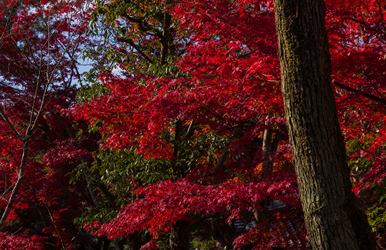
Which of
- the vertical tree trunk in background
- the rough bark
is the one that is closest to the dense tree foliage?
the rough bark

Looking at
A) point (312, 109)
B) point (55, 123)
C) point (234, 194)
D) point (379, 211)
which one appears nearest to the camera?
point (312, 109)

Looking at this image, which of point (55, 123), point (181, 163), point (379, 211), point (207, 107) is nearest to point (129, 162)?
point (181, 163)

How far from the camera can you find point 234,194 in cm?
409

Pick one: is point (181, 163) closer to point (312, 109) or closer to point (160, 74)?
point (160, 74)

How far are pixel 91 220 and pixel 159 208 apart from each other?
4081mm

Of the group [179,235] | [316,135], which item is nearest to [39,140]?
[179,235]

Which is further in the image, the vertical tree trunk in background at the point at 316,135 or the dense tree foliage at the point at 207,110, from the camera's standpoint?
the dense tree foliage at the point at 207,110

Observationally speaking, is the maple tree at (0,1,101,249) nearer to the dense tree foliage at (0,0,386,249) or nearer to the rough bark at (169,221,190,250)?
the dense tree foliage at (0,0,386,249)

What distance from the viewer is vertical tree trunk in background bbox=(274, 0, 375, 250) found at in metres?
2.56

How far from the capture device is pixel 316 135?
8.49 feet

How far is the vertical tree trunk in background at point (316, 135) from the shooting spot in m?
2.56

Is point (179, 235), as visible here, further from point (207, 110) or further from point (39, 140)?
point (39, 140)

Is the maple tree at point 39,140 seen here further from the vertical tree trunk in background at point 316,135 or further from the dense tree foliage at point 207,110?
the vertical tree trunk in background at point 316,135

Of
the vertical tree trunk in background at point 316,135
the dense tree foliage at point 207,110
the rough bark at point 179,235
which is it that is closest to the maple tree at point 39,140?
the dense tree foliage at point 207,110
